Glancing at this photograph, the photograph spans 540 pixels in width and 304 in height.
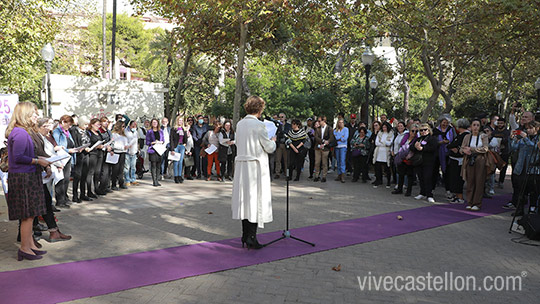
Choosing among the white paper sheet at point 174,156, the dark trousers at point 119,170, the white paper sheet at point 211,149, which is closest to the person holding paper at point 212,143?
the white paper sheet at point 211,149

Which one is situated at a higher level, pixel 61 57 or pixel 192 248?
pixel 61 57

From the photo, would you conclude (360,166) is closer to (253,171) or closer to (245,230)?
(245,230)

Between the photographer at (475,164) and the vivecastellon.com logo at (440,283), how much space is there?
3940 millimetres

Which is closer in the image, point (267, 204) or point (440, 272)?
point (440, 272)

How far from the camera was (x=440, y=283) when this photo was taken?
4953mm

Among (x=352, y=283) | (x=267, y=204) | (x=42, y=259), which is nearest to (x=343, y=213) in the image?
(x=267, y=204)

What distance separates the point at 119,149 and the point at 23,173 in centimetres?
526

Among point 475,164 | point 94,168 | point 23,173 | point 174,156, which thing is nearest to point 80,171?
point 94,168

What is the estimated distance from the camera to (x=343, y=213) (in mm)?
8664

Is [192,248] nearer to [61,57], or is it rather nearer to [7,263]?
[7,263]

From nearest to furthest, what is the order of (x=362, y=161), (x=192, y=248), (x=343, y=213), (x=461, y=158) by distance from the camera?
(x=192, y=248)
(x=343, y=213)
(x=461, y=158)
(x=362, y=161)

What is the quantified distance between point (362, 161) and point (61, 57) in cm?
1561

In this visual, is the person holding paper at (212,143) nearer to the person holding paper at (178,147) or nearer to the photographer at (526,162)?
the person holding paper at (178,147)

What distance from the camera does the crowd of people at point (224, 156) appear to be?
223 inches
